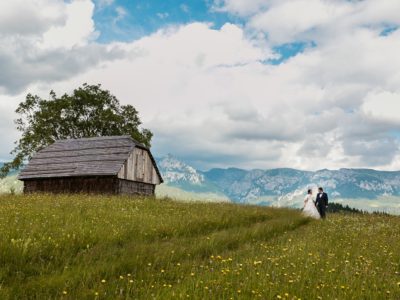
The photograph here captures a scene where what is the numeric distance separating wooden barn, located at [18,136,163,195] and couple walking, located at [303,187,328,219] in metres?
18.3

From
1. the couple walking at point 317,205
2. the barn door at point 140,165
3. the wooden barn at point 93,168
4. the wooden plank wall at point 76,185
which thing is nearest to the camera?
the couple walking at point 317,205

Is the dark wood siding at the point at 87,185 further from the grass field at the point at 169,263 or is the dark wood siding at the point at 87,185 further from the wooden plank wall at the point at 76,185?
the grass field at the point at 169,263

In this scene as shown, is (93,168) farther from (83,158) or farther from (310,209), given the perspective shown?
(310,209)

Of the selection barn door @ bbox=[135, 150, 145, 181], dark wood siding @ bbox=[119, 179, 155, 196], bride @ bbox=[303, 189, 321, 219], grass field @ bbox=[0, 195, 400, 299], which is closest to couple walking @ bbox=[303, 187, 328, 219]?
bride @ bbox=[303, 189, 321, 219]

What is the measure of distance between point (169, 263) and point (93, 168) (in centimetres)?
3170

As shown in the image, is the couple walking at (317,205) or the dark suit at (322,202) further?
the dark suit at (322,202)

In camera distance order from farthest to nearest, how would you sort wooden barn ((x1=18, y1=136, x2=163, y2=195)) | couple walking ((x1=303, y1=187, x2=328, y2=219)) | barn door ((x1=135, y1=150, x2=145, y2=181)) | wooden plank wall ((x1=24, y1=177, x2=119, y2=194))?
barn door ((x1=135, y1=150, x2=145, y2=181)) → wooden barn ((x1=18, y1=136, x2=163, y2=195)) → wooden plank wall ((x1=24, y1=177, x2=119, y2=194)) → couple walking ((x1=303, y1=187, x2=328, y2=219))

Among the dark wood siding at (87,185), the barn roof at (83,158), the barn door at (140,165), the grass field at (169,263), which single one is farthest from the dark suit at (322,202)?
the barn door at (140,165)

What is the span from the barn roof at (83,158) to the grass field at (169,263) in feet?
81.5

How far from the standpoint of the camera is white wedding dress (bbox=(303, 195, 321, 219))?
27188mm

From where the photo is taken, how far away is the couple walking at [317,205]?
1088 inches

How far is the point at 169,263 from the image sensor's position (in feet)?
32.1

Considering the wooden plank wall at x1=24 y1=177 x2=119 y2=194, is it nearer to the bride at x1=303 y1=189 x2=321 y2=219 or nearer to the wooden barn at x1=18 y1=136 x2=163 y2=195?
the wooden barn at x1=18 y1=136 x2=163 y2=195

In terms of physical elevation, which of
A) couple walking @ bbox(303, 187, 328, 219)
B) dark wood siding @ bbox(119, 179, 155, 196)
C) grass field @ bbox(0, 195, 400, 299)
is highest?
dark wood siding @ bbox(119, 179, 155, 196)
